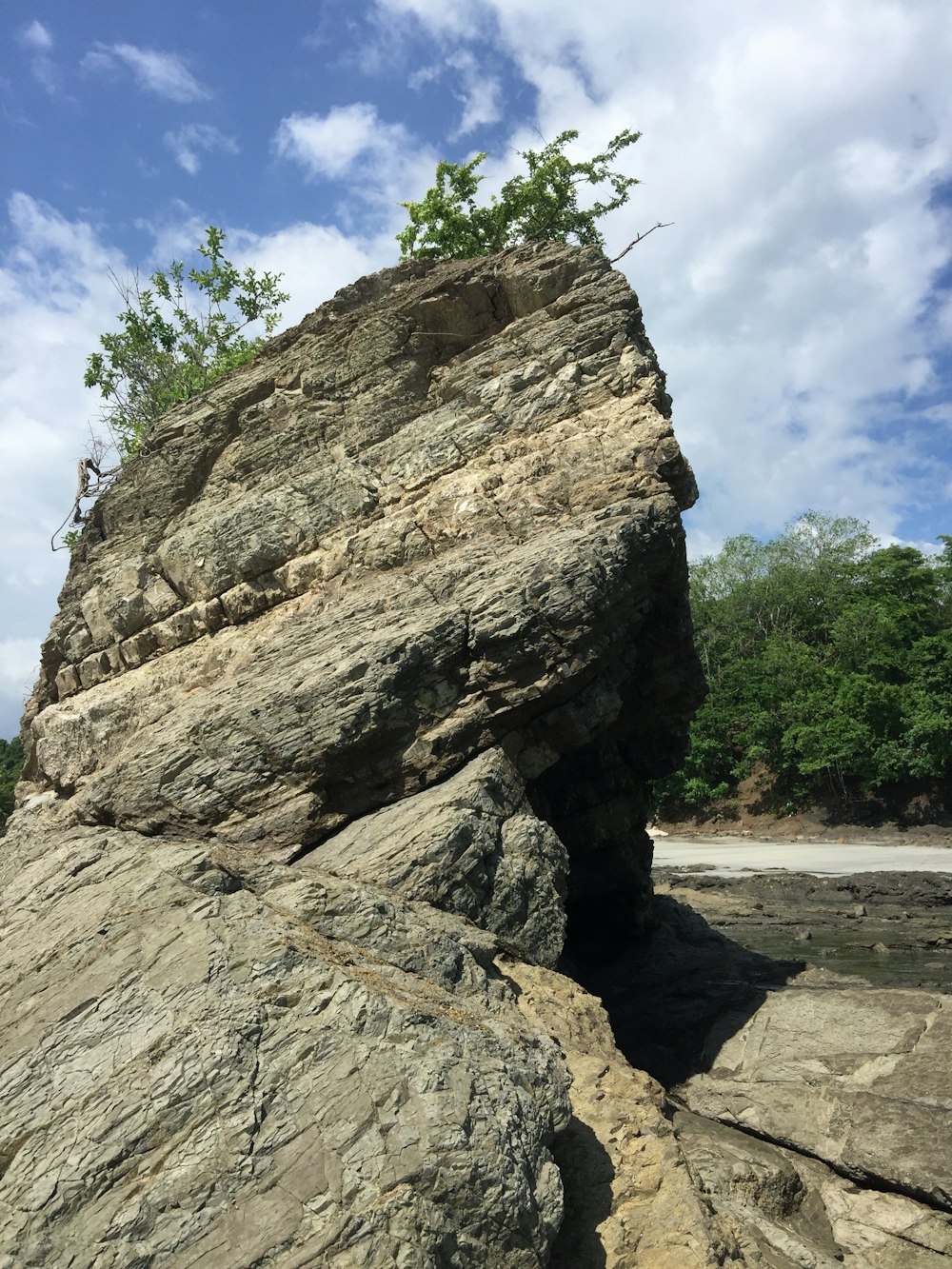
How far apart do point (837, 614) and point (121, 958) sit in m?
51.6

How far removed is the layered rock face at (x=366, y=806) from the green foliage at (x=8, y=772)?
2852 cm

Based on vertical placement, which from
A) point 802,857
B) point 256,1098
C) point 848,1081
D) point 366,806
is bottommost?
point 802,857

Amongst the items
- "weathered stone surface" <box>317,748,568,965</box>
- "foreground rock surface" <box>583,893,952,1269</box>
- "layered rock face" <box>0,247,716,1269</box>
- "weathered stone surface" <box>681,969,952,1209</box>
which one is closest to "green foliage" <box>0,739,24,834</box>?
"layered rock face" <box>0,247,716,1269</box>

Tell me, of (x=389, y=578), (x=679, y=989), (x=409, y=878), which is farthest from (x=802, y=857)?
(x=409, y=878)

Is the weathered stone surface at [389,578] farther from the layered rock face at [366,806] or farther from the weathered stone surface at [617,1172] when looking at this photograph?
the weathered stone surface at [617,1172]

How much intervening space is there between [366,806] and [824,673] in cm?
3773

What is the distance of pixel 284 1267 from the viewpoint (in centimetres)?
560

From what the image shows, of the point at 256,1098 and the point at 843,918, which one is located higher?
the point at 256,1098

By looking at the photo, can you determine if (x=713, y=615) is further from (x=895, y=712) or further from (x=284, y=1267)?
(x=284, y=1267)

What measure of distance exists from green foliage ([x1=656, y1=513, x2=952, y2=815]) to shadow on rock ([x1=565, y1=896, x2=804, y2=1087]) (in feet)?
68.9

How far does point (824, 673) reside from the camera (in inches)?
1729

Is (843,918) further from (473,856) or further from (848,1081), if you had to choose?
(473,856)

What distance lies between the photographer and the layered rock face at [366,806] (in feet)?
20.3

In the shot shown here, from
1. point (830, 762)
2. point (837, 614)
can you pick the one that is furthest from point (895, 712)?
point (837, 614)
